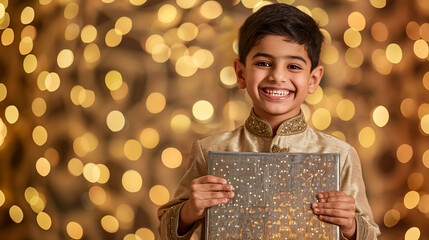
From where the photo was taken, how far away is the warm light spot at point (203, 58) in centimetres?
162

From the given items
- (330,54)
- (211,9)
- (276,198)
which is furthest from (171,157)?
(276,198)

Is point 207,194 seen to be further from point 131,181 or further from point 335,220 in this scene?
point 131,181

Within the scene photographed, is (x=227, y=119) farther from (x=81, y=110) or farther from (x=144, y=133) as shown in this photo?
(x=81, y=110)

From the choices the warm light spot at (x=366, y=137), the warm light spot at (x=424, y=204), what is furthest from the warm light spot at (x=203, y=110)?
the warm light spot at (x=424, y=204)

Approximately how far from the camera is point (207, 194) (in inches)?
35.9

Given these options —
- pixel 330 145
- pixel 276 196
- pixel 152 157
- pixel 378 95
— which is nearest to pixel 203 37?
pixel 152 157

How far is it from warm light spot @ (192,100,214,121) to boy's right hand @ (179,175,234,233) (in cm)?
67

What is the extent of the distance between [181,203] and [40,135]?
2.58ft

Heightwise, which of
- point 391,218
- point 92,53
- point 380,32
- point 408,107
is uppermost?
point 380,32

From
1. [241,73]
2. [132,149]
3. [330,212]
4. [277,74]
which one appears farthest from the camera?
[132,149]

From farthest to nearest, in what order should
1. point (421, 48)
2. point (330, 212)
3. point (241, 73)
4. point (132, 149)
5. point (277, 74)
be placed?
point (132, 149) < point (421, 48) < point (241, 73) < point (277, 74) < point (330, 212)

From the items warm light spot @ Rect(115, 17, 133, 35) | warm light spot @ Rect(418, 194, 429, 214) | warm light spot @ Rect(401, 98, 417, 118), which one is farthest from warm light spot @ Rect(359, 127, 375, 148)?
warm light spot @ Rect(115, 17, 133, 35)

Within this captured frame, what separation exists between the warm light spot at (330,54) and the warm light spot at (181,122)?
445 millimetres

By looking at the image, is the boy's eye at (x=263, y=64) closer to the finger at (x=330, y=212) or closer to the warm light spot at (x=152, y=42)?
the finger at (x=330, y=212)
